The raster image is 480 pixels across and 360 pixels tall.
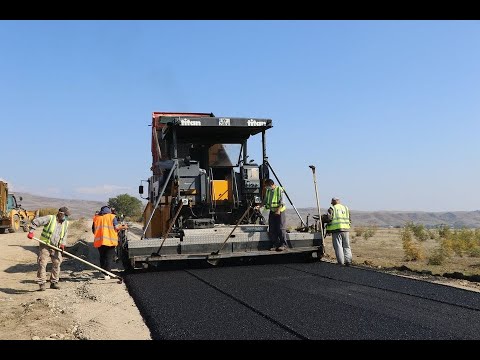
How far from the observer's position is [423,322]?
13.1 feet

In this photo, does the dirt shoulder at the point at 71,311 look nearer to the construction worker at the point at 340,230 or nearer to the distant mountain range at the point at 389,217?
the construction worker at the point at 340,230

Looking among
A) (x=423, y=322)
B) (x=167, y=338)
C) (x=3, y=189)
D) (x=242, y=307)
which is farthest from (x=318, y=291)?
(x=3, y=189)

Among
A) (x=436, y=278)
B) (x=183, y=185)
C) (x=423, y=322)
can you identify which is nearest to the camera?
(x=423, y=322)

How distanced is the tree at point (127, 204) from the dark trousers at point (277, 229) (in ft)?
126

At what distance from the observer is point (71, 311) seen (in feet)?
17.3

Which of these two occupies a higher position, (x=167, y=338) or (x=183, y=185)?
(x=183, y=185)

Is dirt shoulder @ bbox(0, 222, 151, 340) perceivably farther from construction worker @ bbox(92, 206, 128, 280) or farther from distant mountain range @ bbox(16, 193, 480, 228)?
distant mountain range @ bbox(16, 193, 480, 228)

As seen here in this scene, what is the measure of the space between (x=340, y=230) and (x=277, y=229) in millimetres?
1182

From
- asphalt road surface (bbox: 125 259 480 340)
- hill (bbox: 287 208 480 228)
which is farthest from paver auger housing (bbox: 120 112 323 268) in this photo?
hill (bbox: 287 208 480 228)

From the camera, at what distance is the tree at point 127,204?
45.8m

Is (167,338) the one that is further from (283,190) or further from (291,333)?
(283,190)

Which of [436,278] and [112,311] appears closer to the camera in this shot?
[112,311]

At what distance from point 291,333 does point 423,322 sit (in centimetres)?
120
